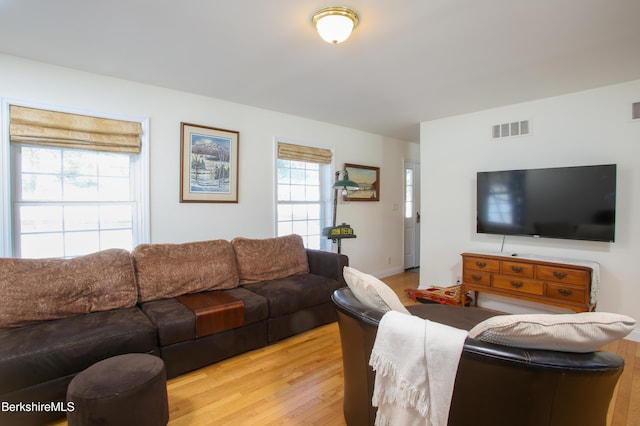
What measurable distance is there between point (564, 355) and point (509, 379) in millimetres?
191

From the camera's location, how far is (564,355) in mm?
Result: 1051

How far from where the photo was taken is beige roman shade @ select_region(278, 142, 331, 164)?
4.04m

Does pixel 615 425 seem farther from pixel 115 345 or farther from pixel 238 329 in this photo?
pixel 115 345

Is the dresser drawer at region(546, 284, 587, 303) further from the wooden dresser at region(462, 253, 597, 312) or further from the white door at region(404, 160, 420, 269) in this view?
the white door at region(404, 160, 420, 269)

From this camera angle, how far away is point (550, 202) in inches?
130

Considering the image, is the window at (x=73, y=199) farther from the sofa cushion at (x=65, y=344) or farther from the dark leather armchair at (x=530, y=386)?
the dark leather armchair at (x=530, y=386)

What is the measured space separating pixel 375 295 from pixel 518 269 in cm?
253

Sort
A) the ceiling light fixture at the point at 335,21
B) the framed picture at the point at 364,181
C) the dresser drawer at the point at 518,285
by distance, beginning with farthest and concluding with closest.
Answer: the framed picture at the point at 364,181 < the dresser drawer at the point at 518,285 < the ceiling light fixture at the point at 335,21

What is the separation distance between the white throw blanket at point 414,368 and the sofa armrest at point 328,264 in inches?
81.8

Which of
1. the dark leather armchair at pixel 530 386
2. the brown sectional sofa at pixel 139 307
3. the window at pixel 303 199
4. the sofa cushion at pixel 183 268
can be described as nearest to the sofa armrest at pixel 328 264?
the brown sectional sofa at pixel 139 307

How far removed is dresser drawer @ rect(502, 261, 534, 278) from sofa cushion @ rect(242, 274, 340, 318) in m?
1.79

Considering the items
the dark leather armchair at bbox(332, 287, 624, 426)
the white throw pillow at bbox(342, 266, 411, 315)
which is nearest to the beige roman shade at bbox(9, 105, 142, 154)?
the white throw pillow at bbox(342, 266, 411, 315)

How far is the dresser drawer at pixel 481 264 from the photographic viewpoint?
3467 millimetres

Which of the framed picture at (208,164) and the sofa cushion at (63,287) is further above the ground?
the framed picture at (208,164)
